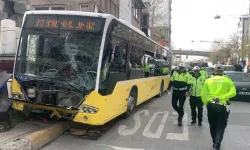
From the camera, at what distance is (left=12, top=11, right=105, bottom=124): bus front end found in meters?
6.96

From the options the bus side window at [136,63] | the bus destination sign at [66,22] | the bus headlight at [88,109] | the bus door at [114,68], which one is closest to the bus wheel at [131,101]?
the bus side window at [136,63]

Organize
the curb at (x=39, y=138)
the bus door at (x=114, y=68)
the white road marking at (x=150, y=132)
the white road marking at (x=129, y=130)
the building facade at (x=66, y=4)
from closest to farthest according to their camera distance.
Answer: the curb at (x=39, y=138) → the bus door at (x=114, y=68) → the white road marking at (x=150, y=132) → the white road marking at (x=129, y=130) → the building facade at (x=66, y=4)

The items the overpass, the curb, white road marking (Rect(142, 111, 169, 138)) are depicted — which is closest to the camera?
the curb

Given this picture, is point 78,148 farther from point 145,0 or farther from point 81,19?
point 145,0

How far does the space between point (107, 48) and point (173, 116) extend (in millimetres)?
4557

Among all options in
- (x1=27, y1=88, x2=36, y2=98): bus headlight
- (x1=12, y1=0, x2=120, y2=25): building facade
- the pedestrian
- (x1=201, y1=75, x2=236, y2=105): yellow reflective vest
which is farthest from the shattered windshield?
(x1=12, y1=0, x2=120, y2=25): building facade

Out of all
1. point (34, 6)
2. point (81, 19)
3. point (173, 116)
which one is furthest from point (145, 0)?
point (81, 19)

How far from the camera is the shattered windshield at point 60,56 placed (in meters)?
7.09

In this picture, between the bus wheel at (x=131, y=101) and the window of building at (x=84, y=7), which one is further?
the window of building at (x=84, y=7)

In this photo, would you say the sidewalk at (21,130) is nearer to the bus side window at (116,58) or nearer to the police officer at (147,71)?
the bus side window at (116,58)

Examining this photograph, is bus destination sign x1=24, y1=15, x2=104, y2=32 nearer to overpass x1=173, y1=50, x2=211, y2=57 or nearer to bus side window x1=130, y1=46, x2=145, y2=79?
bus side window x1=130, y1=46, x2=145, y2=79

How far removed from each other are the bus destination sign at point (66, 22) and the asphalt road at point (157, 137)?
8.72 feet

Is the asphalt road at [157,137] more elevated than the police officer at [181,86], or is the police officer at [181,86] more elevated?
the police officer at [181,86]

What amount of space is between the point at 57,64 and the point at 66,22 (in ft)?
3.40
